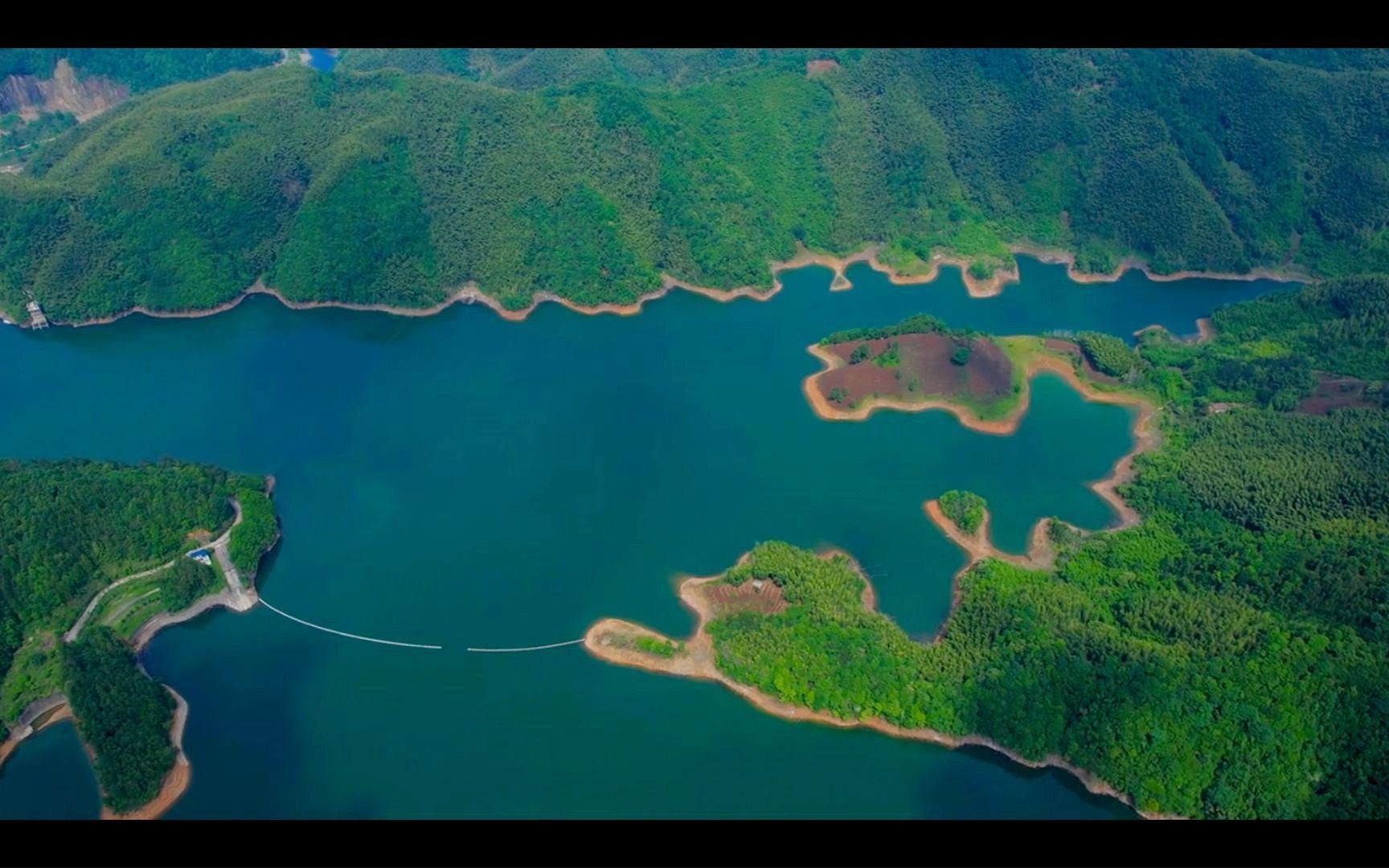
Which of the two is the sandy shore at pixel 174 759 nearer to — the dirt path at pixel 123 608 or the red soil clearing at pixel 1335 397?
the dirt path at pixel 123 608

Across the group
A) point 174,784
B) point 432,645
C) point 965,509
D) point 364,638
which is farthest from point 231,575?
point 965,509

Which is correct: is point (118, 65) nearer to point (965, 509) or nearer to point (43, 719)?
point (43, 719)

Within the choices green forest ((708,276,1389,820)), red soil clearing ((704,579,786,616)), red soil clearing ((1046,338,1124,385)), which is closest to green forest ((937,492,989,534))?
green forest ((708,276,1389,820))

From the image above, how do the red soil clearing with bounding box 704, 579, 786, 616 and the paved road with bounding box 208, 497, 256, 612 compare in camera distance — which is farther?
the paved road with bounding box 208, 497, 256, 612

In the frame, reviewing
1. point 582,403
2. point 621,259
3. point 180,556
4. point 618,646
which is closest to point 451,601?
point 618,646

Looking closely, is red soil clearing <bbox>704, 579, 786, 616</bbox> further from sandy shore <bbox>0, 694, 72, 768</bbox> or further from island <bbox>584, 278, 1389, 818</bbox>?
sandy shore <bbox>0, 694, 72, 768</bbox>

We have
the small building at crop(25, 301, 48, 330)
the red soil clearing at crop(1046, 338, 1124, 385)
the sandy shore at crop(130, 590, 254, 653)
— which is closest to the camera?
the sandy shore at crop(130, 590, 254, 653)

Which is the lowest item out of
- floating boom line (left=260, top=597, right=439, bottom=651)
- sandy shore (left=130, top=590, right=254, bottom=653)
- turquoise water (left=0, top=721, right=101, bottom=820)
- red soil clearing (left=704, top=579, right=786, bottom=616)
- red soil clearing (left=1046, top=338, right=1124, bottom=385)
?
turquoise water (left=0, top=721, right=101, bottom=820)
